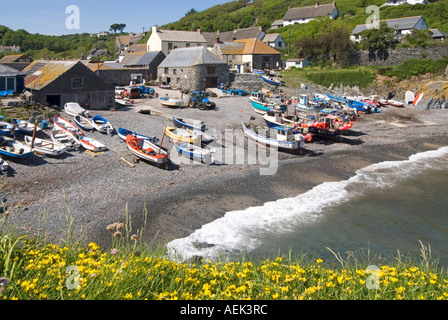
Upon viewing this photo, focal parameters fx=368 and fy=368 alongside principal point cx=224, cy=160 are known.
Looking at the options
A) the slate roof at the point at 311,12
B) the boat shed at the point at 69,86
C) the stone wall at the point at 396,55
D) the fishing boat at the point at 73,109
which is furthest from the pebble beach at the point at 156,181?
the slate roof at the point at 311,12

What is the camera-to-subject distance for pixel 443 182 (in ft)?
76.5

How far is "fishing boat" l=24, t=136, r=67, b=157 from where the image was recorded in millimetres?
22672

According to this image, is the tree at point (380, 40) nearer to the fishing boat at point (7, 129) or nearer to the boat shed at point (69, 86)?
the boat shed at point (69, 86)

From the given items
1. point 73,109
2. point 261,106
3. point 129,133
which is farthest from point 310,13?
point 129,133

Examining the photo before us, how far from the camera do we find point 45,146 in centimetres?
2325

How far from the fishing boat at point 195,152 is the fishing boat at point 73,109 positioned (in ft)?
34.6

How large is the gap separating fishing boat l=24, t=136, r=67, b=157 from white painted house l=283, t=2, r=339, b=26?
79.0 meters

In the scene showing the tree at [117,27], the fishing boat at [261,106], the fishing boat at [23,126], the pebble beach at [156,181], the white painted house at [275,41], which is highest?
the tree at [117,27]

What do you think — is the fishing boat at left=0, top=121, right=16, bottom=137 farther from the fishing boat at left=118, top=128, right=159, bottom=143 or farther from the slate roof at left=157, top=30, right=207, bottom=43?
the slate roof at left=157, top=30, right=207, bottom=43

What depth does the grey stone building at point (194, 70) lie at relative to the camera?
48.0 metres

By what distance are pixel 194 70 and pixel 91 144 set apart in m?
25.8

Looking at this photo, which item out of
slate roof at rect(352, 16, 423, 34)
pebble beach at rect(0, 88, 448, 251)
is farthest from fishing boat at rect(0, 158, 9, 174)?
slate roof at rect(352, 16, 423, 34)

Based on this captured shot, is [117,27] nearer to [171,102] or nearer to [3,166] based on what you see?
[171,102]
